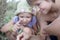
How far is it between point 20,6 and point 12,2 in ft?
0.22

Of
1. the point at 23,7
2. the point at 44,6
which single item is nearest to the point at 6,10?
the point at 23,7

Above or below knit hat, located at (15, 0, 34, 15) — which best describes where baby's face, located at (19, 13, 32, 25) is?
below

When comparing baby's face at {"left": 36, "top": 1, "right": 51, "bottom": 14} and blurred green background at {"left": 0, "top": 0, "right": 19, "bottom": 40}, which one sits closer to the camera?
baby's face at {"left": 36, "top": 1, "right": 51, "bottom": 14}

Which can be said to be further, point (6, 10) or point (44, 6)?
point (6, 10)

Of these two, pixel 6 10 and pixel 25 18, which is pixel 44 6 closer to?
pixel 25 18

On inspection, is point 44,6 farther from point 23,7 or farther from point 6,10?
point 6,10

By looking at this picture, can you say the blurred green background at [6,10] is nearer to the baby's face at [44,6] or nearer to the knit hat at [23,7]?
the knit hat at [23,7]

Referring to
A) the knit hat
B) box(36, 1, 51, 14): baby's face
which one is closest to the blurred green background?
the knit hat

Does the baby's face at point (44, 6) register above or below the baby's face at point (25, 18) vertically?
above

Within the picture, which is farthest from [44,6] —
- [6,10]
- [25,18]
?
[6,10]

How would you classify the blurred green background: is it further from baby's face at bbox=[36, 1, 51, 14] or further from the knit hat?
baby's face at bbox=[36, 1, 51, 14]

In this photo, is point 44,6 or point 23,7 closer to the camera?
point 44,6

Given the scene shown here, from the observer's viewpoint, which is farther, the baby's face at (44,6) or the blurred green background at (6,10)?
the blurred green background at (6,10)

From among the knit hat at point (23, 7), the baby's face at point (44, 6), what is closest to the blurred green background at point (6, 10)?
the knit hat at point (23, 7)
